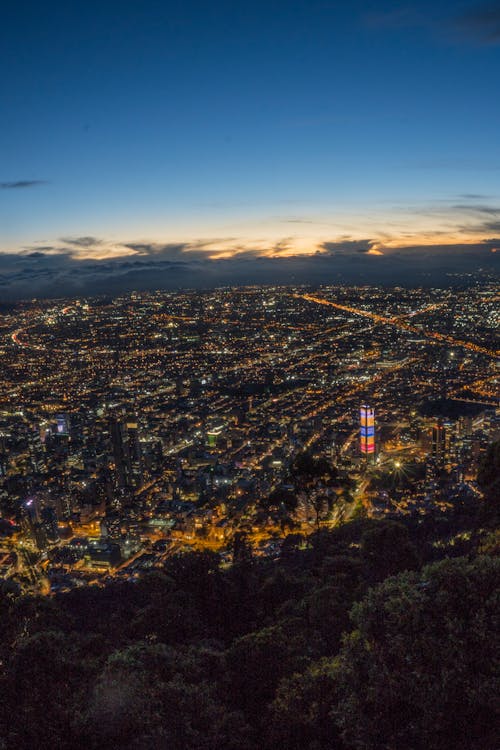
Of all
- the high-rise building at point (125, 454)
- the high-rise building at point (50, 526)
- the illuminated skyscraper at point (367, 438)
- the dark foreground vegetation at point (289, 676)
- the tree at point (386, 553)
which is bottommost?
the high-rise building at point (50, 526)

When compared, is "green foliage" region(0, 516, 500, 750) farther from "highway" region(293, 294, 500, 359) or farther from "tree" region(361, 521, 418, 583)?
"highway" region(293, 294, 500, 359)

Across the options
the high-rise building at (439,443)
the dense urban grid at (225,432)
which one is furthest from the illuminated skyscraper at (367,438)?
the high-rise building at (439,443)

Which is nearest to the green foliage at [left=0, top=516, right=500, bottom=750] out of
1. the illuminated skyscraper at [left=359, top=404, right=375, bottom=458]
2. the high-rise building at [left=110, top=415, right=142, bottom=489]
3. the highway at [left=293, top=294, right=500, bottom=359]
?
the illuminated skyscraper at [left=359, top=404, right=375, bottom=458]

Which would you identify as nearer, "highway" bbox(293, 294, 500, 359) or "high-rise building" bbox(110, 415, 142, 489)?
"high-rise building" bbox(110, 415, 142, 489)

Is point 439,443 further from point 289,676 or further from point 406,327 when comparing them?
point 406,327

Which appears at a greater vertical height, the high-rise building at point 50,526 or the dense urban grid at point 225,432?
the dense urban grid at point 225,432

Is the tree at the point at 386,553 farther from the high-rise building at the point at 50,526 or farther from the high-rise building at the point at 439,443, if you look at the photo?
the high-rise building at the point at 439,443

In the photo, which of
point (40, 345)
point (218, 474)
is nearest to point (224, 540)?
point (218, 474)
